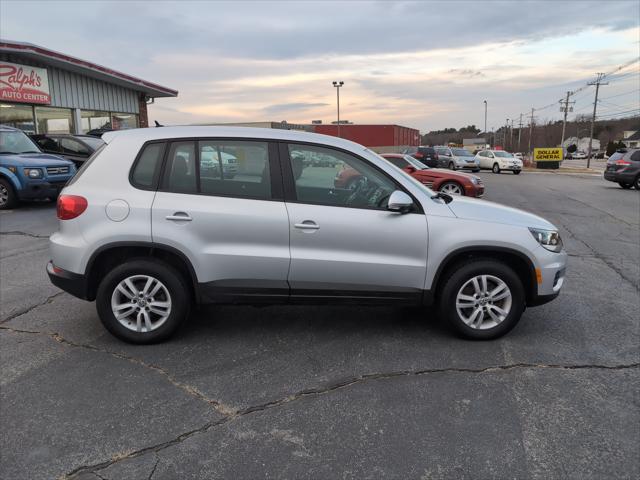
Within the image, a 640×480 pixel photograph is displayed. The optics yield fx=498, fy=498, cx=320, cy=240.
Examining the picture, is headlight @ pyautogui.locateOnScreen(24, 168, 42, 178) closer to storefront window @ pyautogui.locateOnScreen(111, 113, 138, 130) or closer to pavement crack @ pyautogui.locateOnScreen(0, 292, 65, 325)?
pavement crack @ pyautogui.locateOnScreen(0, 292, 65, 325)

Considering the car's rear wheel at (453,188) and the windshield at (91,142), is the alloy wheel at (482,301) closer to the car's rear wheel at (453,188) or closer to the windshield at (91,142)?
the car's rear wheel at (453,188)

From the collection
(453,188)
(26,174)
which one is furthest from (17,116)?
(453,188)

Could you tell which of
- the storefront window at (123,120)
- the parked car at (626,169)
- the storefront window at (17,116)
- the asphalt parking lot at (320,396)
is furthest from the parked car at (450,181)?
the storefront window at (123,120)

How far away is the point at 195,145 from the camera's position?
4098 millimetres

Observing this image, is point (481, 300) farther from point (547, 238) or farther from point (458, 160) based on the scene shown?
point (458, 160)

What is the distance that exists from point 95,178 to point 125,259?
70 cm

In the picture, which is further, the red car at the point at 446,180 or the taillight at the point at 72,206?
the red car at the point at 446,180

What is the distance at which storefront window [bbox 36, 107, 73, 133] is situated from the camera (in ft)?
62.8

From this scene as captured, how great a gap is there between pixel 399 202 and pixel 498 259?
1.05m

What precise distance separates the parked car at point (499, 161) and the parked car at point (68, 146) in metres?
27.3

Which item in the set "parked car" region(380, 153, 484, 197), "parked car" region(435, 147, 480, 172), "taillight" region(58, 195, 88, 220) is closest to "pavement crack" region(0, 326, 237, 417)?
"taillight" region(58, 195, 88, 220)

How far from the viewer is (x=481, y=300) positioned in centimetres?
416

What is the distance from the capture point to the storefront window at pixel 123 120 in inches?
952

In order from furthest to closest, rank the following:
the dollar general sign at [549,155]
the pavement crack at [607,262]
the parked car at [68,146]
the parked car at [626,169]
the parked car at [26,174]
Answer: the dollar general sign at [549,155], the parked car at [626,169], the parked car at [68,146], the parked car at [26,174], the pavement crack at [607,262]
